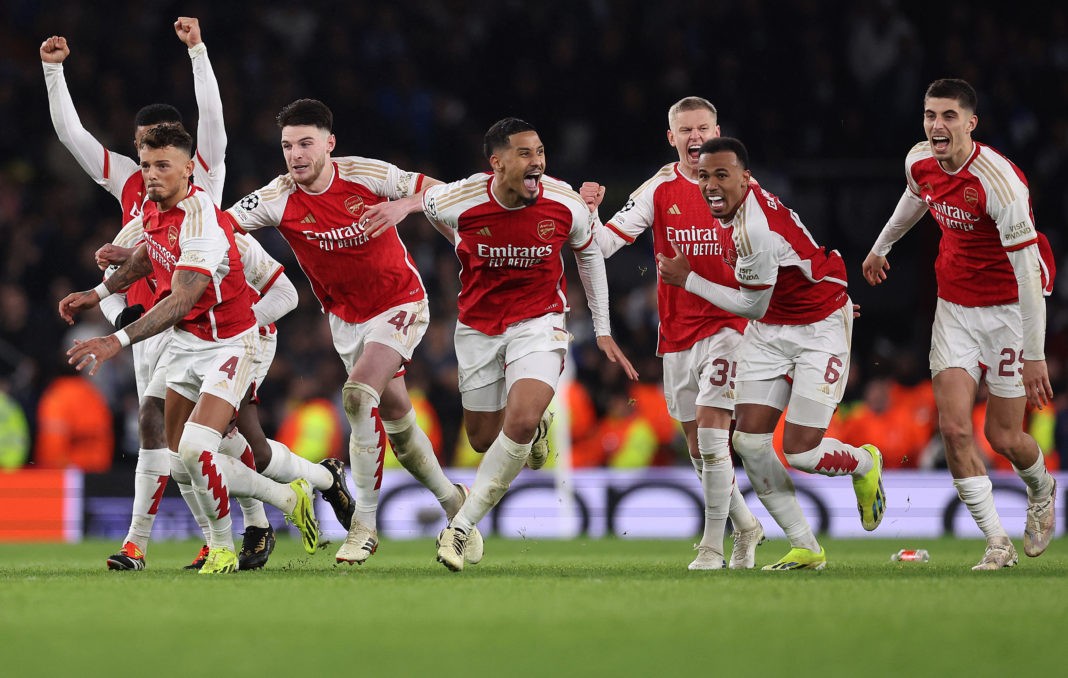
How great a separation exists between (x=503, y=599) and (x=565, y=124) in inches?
501

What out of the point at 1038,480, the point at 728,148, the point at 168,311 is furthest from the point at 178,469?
the point at 1038,480

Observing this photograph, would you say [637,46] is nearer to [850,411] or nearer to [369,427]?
[850,411]

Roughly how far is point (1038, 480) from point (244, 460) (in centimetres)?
475

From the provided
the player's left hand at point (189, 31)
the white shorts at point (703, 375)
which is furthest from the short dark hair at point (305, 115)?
the white shorts at point (703, 375)

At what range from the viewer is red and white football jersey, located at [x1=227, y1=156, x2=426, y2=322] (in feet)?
30.5

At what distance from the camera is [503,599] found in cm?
693

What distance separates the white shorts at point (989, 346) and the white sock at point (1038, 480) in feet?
1.61

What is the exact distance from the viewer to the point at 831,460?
877 cm

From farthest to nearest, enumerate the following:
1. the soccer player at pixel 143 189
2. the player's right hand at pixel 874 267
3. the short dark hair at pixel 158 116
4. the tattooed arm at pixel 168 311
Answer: the player's right hand at pixel 874 267 → the short dark hair at pixel 158 116 → the soccer player at pixel 143 189 → the tattooed arm at pixel 168 311

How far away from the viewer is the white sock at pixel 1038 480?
9.15 m

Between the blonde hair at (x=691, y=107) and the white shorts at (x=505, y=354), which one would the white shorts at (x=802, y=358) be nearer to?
the white shorts at (x=505, y=354)

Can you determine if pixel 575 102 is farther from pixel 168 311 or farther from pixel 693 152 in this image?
pixel 168 311

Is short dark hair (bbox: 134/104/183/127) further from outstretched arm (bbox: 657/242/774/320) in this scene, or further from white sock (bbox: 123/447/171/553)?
outstretched arm (bbox: 657/242/774/320)

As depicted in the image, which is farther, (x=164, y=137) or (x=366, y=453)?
(x=366, y=453)
